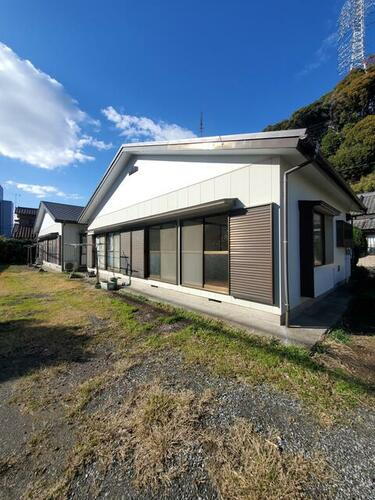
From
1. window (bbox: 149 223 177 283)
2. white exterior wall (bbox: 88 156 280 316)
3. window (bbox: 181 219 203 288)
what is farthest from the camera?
window (bbox: 149 223 177 283)

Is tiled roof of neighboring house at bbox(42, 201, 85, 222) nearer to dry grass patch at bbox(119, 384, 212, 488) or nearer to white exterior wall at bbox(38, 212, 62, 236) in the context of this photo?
white exterior wall at bbox(38, 212, 62, 236)

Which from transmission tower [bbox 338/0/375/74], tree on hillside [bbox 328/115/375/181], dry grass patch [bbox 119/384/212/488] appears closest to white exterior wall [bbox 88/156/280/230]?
dry grass patch [bbox 119/384/212/488]

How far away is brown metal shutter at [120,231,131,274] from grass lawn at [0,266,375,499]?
5034mm

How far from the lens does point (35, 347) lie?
12.0 ft

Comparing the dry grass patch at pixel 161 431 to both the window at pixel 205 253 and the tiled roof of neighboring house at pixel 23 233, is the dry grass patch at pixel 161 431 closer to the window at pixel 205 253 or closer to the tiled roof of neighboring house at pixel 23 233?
the window at pixel 205 253

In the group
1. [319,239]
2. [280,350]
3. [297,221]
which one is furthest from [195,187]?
[280,350]

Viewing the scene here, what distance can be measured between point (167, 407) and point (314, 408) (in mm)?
1391

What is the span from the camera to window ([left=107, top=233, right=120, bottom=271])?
10.2 metres

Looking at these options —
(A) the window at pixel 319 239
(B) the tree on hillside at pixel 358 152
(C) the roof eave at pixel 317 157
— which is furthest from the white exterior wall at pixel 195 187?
(B) the tree on hillside at pixel 358 152

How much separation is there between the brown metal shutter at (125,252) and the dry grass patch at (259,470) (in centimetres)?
776

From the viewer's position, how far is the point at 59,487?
1437mm

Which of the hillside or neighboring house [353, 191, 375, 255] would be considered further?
the hillside

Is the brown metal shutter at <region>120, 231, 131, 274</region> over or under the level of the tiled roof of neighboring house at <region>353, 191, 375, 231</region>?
under

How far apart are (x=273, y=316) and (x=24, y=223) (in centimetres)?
2816
